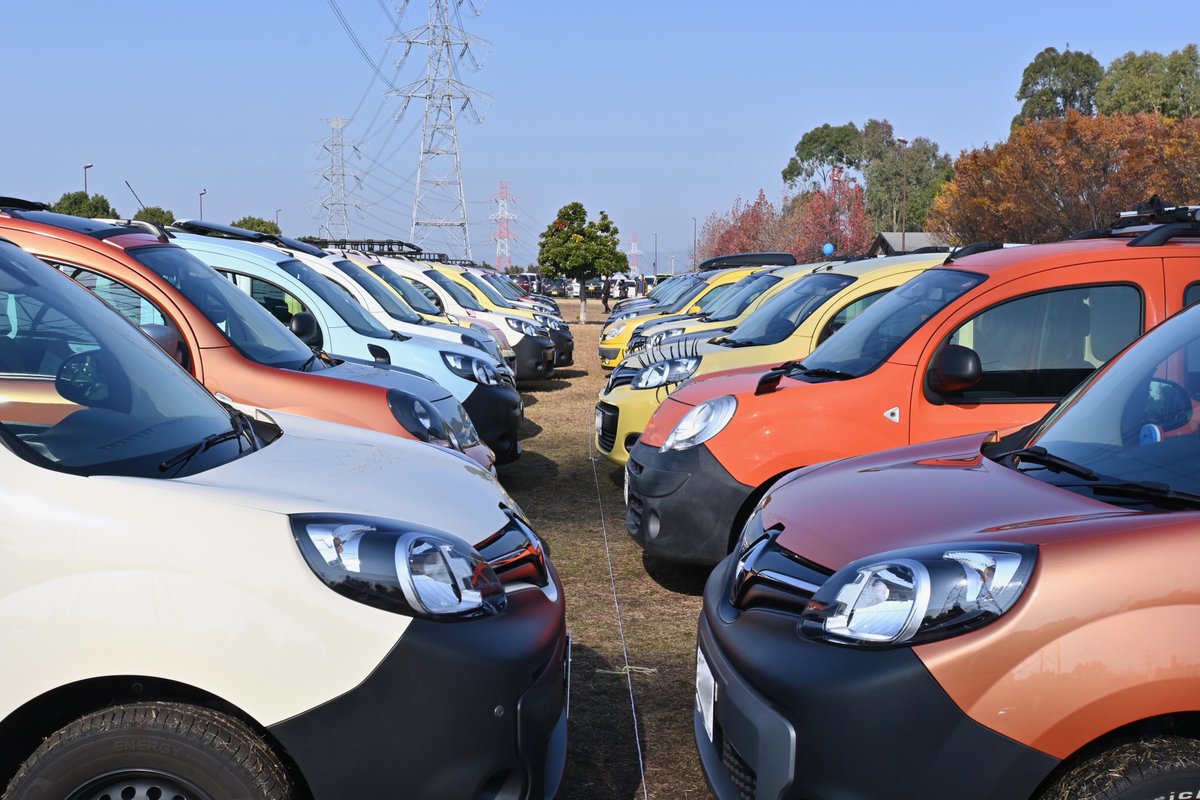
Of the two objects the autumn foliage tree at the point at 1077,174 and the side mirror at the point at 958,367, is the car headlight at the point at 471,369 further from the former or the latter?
the autumn foliage tree at the point at 1077,174

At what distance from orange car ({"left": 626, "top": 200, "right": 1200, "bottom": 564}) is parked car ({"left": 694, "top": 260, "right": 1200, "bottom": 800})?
2.03m

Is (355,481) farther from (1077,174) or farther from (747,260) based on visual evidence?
(1077,174)

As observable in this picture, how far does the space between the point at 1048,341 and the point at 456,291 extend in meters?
A: 13.1

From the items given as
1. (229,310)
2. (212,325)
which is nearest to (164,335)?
(212,325)

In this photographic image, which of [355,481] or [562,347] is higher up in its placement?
A: [355,481]

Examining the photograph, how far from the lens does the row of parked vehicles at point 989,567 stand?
7.34 feet

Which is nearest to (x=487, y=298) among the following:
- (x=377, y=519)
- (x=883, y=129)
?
(x=377, y=519)

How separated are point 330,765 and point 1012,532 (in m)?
1.62

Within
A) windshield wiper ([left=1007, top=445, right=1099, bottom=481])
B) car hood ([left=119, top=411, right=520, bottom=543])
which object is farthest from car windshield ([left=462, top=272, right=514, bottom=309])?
windshield wiper ([left=1007, top=445, right=1099, bottom=481])

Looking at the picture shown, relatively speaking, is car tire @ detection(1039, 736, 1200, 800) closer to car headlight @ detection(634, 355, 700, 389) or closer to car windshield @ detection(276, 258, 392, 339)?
car headlight @ detection(634, 355, 700, 389)

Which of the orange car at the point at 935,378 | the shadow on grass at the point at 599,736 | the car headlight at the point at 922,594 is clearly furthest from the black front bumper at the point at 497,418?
the car headlight at the point at 922,594

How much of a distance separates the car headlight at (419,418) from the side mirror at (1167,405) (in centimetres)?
388

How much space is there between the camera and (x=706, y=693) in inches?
123

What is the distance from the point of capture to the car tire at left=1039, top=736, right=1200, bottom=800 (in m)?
2.18
